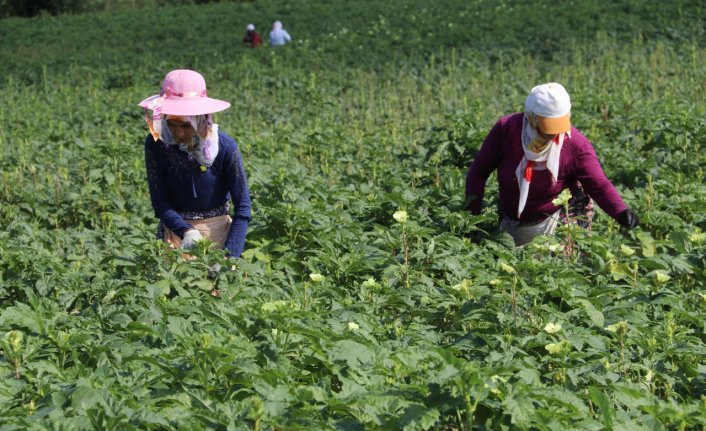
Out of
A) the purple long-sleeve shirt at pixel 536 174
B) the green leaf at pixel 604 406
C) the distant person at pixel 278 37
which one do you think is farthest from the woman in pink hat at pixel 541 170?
the distant person at pixel 278 37

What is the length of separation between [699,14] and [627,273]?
13391 mm

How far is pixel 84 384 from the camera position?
3201mm

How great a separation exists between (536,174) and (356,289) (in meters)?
1.35

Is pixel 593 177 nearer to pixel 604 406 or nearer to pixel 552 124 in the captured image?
pixel 552 124

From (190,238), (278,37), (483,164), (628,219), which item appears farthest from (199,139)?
(278,37)

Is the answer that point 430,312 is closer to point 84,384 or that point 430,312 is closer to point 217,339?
point 217,339

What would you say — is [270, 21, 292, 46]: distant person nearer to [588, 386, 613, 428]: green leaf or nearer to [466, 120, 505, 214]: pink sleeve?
[466, 120, 505, 214]: pink sleeve

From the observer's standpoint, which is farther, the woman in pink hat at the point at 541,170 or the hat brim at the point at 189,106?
the woman in pink hat at the point at 541,170

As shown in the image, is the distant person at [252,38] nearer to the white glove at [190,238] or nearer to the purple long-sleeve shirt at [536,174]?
the purple long-sleeve shirt at [536,174]

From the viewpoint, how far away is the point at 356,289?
4.95m

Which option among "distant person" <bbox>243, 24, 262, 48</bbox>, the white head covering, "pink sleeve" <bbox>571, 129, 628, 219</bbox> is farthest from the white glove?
"distant person" <bbox>243, 24, 262, 48</bbox>

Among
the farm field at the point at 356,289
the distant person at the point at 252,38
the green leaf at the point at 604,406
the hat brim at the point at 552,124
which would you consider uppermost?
the hat brim at the point at 552,124

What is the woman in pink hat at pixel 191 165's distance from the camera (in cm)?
480

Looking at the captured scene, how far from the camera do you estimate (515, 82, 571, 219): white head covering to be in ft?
16.9
